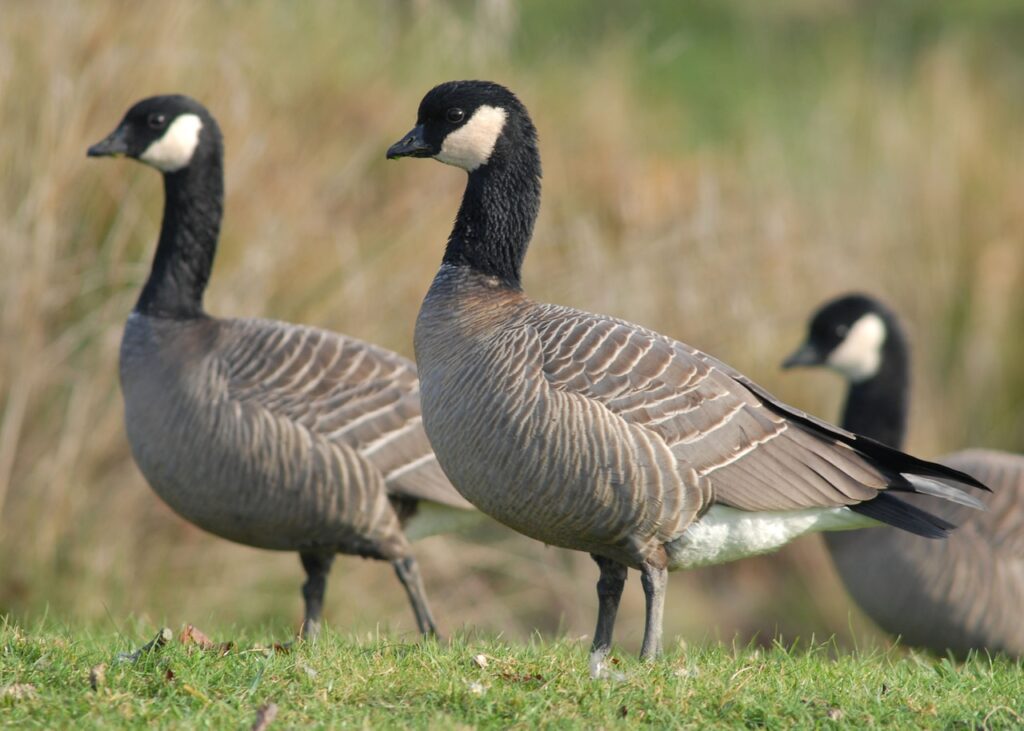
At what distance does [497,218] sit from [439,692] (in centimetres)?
252

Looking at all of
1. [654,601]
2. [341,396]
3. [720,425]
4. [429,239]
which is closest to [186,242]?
[341,396]

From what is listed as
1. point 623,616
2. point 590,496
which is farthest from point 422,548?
point 590,496

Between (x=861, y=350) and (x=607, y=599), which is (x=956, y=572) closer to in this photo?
(x=861, y=350)

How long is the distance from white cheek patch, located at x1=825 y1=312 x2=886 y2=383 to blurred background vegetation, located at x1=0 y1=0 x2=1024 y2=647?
4.33 ft

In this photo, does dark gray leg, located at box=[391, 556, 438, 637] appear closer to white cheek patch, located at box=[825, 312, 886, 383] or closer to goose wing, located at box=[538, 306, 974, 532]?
goose wing, located at box=[538, 306, 974, 532]

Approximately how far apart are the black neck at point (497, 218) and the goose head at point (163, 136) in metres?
2.47

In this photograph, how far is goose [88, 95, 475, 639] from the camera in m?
7.59

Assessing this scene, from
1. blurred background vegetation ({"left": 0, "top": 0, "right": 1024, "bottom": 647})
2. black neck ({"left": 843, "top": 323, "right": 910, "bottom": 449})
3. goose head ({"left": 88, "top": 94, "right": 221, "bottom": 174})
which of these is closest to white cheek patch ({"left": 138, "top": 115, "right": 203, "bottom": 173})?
goose head ({"left": 88, "top": 94, "right": 221, "bottom": 174})

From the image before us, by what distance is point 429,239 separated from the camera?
36.5ft

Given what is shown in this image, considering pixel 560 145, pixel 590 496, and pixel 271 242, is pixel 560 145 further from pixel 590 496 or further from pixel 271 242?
pixel 590 496

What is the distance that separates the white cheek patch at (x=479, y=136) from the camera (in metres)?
6.84

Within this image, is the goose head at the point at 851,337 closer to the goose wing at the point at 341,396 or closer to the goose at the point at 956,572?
the goose at the point at 956,572

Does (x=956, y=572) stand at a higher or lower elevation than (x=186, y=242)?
lower

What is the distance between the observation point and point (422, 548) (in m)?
10.5
